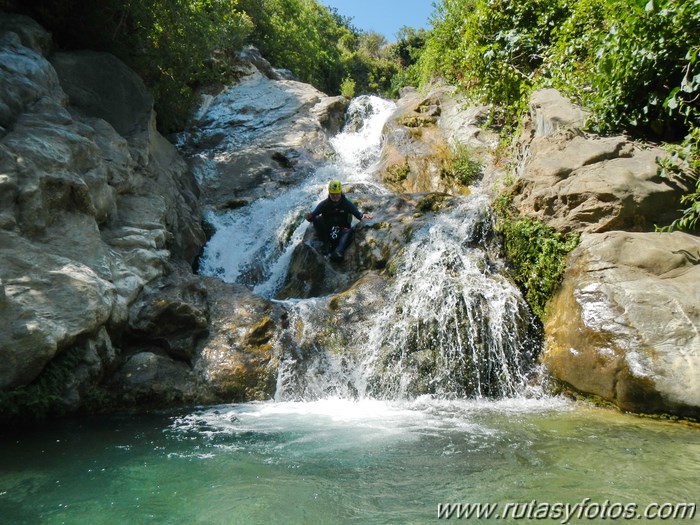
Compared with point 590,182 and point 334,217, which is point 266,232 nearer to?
point 334,217

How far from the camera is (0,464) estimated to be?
3.94 metres

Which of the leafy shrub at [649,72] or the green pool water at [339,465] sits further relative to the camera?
the leafy shrub at [649,72]

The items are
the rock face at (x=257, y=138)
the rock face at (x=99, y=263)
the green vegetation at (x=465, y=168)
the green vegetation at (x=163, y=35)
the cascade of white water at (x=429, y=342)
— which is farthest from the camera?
the rock face at (x=257, y=138)

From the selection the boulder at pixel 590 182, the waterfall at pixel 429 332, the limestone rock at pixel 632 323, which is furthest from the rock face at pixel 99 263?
the boulder at pixel 590 182

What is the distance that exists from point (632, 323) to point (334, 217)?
17.5ft

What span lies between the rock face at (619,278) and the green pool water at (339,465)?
45 centimetres

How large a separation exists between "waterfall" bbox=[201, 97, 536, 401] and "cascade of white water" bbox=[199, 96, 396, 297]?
2912 millimetres

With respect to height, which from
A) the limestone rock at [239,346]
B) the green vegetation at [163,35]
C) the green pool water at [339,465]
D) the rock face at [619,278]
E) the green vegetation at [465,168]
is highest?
the green vegetation at [163,35]

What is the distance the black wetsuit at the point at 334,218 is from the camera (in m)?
9.14

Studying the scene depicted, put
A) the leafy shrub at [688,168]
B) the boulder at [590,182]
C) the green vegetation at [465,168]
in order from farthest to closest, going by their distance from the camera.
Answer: the green vegetation at [465,168], the boulder at [590,182], the leafy shrub at [688,168]

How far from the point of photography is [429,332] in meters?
6.56

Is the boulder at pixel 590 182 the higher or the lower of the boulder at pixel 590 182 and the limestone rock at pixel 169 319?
the higher

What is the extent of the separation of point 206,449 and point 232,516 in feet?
4.56

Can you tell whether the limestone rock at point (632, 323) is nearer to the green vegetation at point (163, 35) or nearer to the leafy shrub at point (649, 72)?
the leafy shrub at point (649, 72)
